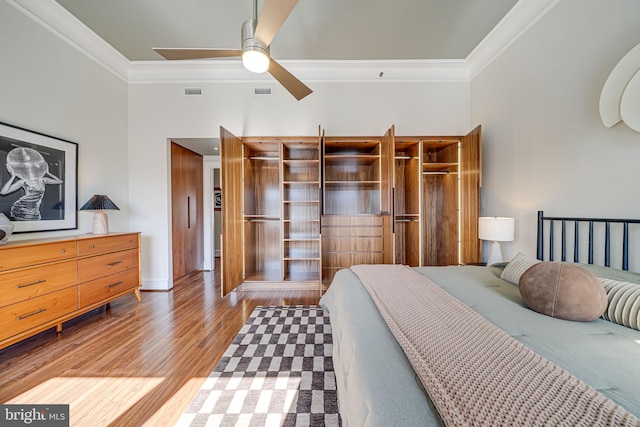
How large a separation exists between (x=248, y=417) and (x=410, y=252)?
116 inches

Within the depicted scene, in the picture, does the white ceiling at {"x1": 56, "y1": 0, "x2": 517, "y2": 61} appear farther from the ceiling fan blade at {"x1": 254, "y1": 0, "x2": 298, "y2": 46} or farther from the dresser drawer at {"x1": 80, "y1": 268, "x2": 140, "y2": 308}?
the dresser drawer at {"x1": 80, "y1": 268, "x2": 140, "y2": 308}

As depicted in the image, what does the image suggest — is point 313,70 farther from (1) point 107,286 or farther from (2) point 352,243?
(1) point 107,286

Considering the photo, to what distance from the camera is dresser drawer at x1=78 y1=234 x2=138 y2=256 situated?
245cm

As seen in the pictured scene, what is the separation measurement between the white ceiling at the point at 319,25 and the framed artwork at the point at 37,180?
1479 mm

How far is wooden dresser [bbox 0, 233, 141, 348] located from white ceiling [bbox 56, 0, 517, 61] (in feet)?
8.03

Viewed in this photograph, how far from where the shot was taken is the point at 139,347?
83.0 inches

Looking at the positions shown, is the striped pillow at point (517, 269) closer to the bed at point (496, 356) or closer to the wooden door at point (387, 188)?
the bed at point (496, 356)

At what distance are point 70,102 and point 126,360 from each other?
9.69ft

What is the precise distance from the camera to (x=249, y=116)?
3.65 metres

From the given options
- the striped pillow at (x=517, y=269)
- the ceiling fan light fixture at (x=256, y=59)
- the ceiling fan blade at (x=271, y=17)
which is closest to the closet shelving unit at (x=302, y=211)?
the ceiling fan light fixture at (x=256, y=59)

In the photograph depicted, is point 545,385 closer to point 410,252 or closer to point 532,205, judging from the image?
point 532,205

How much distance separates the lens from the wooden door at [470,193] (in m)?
3.02

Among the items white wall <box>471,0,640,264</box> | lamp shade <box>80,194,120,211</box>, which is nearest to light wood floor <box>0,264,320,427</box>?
lamp shade <box>80,194,120,211</box>

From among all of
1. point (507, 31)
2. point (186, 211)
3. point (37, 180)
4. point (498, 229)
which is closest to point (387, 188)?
point (498, 229)
